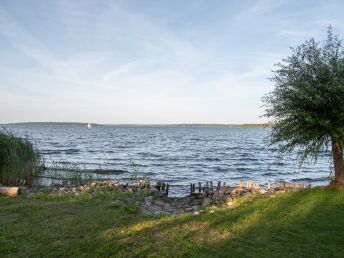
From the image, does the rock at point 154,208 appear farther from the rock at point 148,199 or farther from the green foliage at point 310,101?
the green foliage at point 310,101

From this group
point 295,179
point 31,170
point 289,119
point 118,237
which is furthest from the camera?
point 295,179

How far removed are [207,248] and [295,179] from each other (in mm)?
23869

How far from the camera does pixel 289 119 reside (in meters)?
14.0

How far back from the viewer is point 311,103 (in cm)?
1313

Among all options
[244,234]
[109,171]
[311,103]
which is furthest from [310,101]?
[109,171]

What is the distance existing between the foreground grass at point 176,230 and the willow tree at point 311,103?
214 cm

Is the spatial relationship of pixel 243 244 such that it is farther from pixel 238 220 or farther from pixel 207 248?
pixel 238 220

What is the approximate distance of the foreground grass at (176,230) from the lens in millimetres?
8312

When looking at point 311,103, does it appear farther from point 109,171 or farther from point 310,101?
point 109,171

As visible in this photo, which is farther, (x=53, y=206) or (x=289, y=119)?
(x=289, y=119)

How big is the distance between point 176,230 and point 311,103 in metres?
7.04

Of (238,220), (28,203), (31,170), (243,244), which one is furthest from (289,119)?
(31,170)

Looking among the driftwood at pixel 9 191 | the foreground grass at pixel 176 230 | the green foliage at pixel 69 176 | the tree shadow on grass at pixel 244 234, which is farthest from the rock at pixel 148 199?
the green foliage at pixel 69 176

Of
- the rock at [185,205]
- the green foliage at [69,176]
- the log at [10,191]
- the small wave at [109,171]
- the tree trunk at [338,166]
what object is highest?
the tree trunk at [338,166]
